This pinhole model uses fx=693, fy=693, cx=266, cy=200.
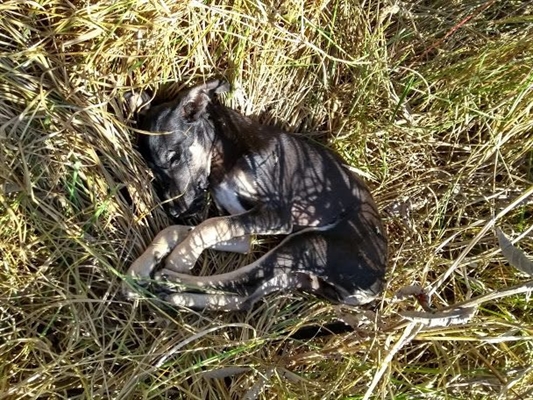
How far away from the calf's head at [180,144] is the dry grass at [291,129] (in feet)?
0.33

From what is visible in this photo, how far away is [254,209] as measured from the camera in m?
3.58

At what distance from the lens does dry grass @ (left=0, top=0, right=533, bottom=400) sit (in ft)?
10.7

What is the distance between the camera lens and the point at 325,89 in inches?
151

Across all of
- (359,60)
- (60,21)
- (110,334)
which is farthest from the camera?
(359,60)

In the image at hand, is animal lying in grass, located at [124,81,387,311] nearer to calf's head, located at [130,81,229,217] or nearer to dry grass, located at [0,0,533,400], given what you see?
calf's head, located at [130,81,229,217]

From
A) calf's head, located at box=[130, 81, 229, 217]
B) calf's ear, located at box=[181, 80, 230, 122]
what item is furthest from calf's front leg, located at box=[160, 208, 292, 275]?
calf's ear, located at box=[181, 80, 230, 122]

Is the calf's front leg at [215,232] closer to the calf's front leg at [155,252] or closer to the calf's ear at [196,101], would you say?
the calf's front leg at [155,252]

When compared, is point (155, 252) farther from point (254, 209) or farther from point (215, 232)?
point (254, 209)

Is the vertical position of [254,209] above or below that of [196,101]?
below

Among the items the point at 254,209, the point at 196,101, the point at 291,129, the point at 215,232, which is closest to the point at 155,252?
the point at 215,232

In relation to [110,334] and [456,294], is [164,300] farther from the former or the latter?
[456,294]

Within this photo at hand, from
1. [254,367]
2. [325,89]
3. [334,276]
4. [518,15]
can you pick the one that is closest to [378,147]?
[325,89]

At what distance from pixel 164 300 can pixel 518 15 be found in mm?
2500

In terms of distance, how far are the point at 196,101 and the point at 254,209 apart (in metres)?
0.62
